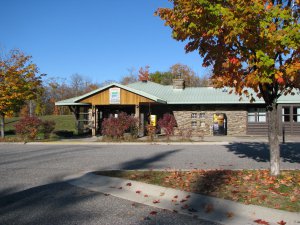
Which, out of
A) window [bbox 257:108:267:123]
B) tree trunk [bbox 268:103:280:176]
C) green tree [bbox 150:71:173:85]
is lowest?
tree trunk [bbox 268:103:280:176]

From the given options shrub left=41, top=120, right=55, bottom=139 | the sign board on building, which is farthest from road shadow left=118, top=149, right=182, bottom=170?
the sign board on building

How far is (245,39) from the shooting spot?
23.6 ft

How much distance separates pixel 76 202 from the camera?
6977 millimetres

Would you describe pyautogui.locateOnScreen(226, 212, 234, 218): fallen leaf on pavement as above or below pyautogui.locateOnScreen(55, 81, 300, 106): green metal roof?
below

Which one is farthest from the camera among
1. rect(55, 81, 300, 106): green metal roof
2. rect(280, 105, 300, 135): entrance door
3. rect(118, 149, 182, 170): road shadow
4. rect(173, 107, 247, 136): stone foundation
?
rect(173, 107, 247, 136): stone foundation

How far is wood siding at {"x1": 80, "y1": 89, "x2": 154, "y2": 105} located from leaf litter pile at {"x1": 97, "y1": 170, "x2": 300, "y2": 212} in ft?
51.2

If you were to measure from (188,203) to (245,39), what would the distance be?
342cm

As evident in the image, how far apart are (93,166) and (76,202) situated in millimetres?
4674

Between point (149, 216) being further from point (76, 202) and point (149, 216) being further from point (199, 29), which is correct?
point (199, 29)

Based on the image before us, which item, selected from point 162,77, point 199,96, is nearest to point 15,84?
point 199,96

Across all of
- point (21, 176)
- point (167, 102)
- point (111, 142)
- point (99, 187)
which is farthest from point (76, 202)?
point (167, 102)

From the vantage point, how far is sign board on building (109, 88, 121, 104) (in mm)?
25359

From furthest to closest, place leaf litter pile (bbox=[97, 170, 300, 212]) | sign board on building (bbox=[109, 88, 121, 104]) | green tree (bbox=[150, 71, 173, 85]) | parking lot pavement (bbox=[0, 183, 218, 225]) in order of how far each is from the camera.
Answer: green tree (bbox=[150, 71, 173, 85]) → sign board on building (bbox=[109, 88, 121, 104]) → leaf litter pile (bbox=[97, 170, 300, 212]) → parking lot pavement (bbox=[0, 183, 218, 225])

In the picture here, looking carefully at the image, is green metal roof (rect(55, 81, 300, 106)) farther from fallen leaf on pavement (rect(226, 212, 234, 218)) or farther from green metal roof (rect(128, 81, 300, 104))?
fallen leaf on pavement (rect(226, 212, 234, 218))
